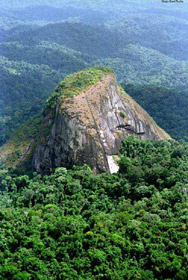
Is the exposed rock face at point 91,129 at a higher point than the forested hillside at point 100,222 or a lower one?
higher

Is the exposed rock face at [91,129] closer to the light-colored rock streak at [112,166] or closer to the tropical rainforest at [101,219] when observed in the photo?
the light-colored rock streak at [112,166]

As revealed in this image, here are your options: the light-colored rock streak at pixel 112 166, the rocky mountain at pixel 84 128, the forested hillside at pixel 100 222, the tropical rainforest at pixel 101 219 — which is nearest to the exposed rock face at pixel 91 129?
the rocky mountain at pixel 84 128

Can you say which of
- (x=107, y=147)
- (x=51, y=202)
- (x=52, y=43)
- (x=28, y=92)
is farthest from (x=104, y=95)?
(x=52, y=43)

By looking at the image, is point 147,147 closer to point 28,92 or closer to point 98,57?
point 28,92

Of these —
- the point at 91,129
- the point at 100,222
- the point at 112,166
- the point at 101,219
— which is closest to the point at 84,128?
the point at 91,129

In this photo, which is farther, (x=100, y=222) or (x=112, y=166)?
(x=112, y=166)

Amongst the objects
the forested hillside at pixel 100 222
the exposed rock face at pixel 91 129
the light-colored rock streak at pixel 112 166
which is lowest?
the forested hillside at pixel 100 222

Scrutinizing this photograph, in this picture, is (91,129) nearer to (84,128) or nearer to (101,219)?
A: (84,128)

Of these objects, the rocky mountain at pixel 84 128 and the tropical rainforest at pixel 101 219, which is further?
the rocky mountain at pixel 84 128
